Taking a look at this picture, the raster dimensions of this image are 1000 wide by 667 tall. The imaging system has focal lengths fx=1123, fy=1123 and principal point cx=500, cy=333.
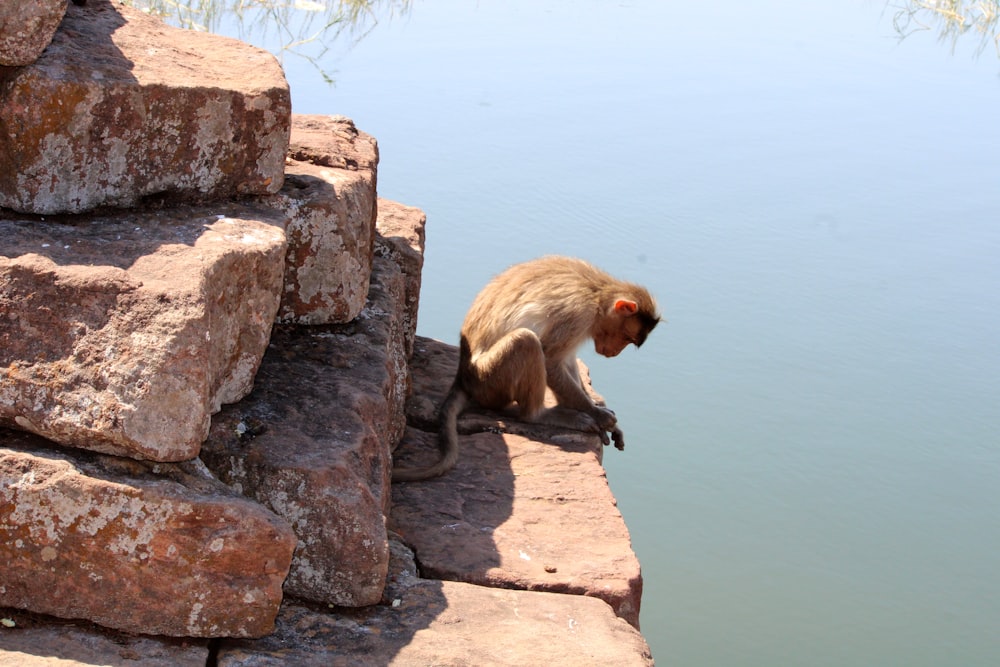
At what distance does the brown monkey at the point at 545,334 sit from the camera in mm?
5945

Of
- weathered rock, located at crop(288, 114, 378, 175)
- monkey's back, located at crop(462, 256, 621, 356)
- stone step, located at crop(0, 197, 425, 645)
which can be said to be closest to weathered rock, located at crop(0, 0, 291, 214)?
weathered rock, located at crop(288, 114, 378, 175)

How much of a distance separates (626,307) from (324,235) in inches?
101

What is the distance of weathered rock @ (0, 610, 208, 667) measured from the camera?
9.73 ft

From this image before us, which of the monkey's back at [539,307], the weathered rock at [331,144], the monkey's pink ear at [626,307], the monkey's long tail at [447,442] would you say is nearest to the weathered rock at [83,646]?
the monkey's long tail at [447,442]

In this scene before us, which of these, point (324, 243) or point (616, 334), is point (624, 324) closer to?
point (616, 334)

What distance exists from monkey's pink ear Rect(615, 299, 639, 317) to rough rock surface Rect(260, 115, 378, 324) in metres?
2.03

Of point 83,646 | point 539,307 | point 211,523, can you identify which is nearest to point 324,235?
point 211,523

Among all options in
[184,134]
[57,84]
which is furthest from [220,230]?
[57,84]

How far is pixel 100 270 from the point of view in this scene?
122 inches

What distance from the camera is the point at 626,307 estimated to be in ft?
20.8

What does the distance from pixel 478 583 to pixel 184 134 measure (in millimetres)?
1945

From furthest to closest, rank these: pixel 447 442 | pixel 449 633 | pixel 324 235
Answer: pixel 447 442 < pixel 324 235 < pixel 449 633

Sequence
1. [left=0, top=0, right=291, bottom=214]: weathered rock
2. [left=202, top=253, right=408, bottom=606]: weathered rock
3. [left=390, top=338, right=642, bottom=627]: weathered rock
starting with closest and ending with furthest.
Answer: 1. [left=0, top=0, right=291, bottom=214]: weathered rock
2. [left=202, top=253, right=408, bottom=606]: weathered rock
3. [left=390, top=338, right=642, bottom=627]: weathered rock

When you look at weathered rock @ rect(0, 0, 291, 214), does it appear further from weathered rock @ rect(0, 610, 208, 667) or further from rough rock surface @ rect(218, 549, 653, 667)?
rough rock surface @ rect(218, 549, 653, 667)
